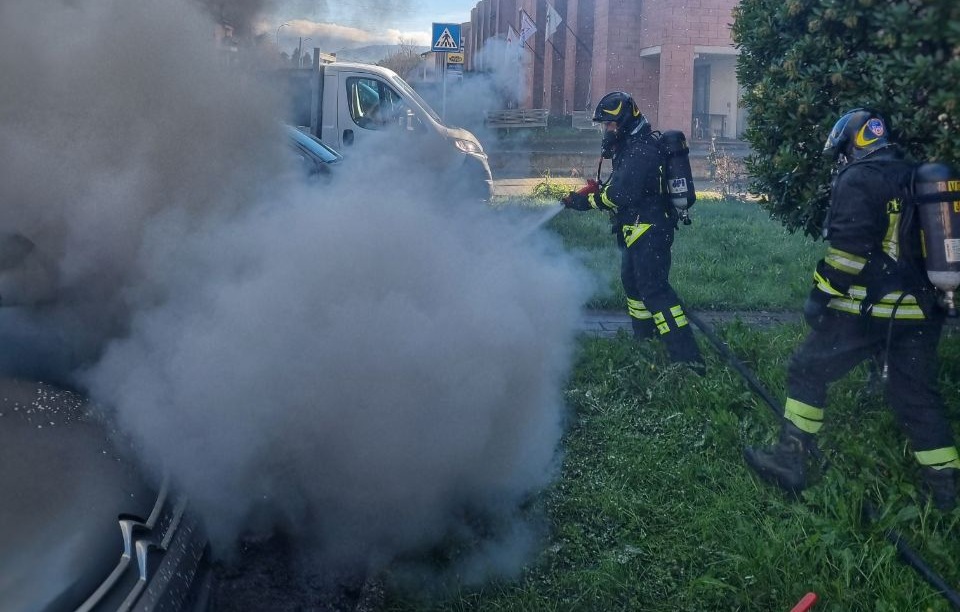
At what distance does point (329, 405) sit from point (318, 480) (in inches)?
11.9

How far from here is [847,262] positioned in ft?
11.8

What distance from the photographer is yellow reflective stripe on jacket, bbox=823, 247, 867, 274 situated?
11.7ft

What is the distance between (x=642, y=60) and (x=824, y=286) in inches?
914

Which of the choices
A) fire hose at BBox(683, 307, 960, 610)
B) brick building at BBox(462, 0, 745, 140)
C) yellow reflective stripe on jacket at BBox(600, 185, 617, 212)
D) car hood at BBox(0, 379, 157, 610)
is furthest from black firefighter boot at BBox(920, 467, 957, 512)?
brick building at BBox(462, 0, 745, 140)

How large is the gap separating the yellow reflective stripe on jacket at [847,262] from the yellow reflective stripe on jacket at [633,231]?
205 centimetres

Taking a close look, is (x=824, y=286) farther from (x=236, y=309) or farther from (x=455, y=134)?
(x=455, y=134)

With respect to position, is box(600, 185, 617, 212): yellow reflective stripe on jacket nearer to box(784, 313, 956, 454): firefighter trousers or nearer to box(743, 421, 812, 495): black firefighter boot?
box(784, 313, 956, 454): firefighter trousers

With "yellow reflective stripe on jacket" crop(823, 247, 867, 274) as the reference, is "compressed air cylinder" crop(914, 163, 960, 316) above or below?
above

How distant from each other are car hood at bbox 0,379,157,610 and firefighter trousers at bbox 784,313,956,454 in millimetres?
2767

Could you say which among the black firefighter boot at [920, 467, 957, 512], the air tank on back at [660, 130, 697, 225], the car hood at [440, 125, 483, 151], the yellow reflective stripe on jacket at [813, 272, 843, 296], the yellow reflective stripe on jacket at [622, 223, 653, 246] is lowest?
the black firefighter boot at [920, 467, 957, 512]

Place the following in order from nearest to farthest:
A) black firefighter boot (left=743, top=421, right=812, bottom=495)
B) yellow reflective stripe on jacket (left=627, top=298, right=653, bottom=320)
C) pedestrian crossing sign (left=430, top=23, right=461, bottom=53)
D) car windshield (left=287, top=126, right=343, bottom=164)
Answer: black firefighter boot (left=743, top=421, right=812, bottom=495), yellow reflective stripe on jacket (left=627, top=298, right=653, bottom=320), car windshield (left=287, top=126, right=343, bottom=164), pedestrian crossing sign (left=430, top=23, right=461, bottom=53)

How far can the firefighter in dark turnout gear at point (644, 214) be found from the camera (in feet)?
18.0

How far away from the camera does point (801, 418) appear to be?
386 centimetres

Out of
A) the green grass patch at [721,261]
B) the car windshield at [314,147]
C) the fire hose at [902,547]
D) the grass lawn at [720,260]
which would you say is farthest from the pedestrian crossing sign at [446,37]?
the fire hose at [902,547]
